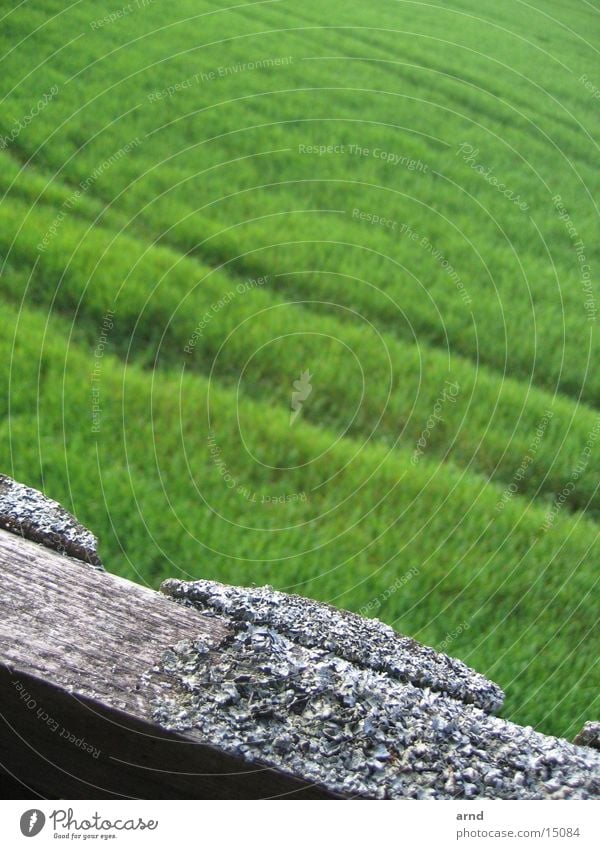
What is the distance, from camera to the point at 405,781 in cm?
54

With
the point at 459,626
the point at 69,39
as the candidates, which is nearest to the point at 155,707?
the point at 459,626

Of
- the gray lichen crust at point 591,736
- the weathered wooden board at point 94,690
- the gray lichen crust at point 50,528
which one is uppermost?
the gray lichen crust at point 591,736

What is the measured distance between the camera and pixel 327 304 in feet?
3.33

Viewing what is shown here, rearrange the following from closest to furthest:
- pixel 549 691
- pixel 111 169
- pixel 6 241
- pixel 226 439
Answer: pixel 549 691 → pixel 226 439 → pixel 6 241 → pixel 111 169

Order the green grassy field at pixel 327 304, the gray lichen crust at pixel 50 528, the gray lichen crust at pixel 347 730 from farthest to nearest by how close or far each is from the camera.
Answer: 1. the green grassy field at pixel 327 304
2. the gray lichen crust at pixel 50 528
3. the gray lichen crust at pixel 347 730

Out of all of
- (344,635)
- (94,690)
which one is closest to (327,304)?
(344,635)

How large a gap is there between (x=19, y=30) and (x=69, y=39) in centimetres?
7

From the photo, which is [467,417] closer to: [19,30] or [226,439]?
[226,439]
